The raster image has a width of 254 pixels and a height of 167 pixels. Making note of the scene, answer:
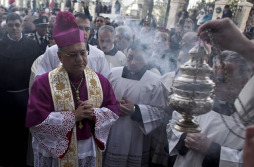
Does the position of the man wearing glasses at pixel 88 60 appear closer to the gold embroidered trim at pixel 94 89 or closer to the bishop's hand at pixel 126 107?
the bishop's hand at pixel 126 107

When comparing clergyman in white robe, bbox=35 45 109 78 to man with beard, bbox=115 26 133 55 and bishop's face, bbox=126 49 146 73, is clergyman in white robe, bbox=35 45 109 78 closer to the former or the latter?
bishop's face, bbox=126 49 146 73

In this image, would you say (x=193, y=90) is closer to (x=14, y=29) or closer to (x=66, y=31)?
(x=66, y=31)

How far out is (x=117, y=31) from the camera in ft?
16.1

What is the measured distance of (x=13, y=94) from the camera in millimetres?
3730

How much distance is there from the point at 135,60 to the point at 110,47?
1668 millimetres

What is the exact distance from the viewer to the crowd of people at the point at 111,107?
5.09 ft

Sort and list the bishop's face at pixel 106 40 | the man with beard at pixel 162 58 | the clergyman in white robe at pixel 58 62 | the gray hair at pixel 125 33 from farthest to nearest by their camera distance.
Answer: the gray hair at pixel 125 33 < the bishop's face at pixel 106 40 < the man with beard at pixel 162 58 < the clergyman in white robe at pixel 58 62

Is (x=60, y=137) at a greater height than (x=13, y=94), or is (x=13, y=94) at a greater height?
(x=60, y=137)

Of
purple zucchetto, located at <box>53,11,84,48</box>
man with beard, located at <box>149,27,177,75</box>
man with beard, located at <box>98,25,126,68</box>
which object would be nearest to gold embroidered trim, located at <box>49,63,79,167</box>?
purple zucchetto, located at <box>53,11,84,48</box>

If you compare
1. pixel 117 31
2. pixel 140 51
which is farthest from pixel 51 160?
pixel 117 31

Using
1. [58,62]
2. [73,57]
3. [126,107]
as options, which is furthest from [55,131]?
[58,62]

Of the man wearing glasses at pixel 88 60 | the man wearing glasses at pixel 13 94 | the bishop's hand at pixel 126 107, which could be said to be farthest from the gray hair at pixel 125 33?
the bishop's hand at pixel 126 107

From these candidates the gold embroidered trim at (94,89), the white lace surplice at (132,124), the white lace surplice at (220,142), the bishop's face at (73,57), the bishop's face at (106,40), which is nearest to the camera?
the white lace surplice at (220,142)

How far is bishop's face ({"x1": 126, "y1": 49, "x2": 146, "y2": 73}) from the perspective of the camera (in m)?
2.92
